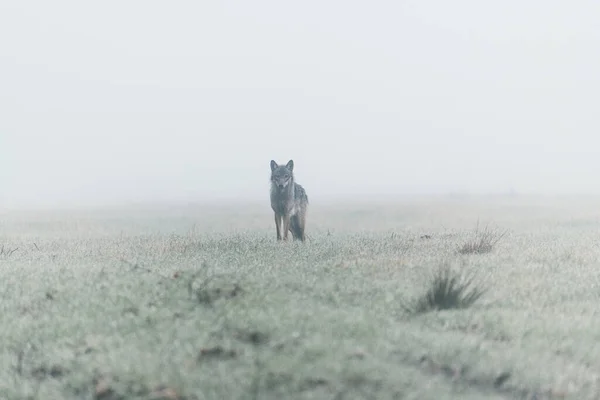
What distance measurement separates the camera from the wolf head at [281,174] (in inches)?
703

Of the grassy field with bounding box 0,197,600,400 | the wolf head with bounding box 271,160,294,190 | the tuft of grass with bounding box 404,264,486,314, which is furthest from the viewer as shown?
the wolf head with bounding box 271,160,294,190

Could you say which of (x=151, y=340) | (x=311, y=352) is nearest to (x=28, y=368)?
(x=151, y=340)

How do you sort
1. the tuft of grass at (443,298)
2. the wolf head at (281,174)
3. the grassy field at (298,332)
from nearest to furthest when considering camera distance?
1. the grassy field at (298,332)
2. the tuft of grass at (443,298)
3. the wolf head at (281,174)

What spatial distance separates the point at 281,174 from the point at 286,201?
699mm

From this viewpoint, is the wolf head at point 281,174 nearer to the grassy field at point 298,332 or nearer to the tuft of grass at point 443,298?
the grassy field at point 298,332

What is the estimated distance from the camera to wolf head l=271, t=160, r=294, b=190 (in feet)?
58.6

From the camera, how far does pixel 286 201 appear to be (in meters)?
18.2

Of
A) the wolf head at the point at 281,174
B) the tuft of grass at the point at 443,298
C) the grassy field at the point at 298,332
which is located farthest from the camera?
the wolf head at the point at 281,174

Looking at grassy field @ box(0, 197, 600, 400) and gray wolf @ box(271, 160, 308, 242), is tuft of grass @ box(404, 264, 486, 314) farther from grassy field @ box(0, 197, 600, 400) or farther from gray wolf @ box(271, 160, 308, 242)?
gray wolf @ box(271, 160, 308, 242)

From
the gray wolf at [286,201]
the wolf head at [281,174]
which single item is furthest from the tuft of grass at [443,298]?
the wolf head at [281,174]

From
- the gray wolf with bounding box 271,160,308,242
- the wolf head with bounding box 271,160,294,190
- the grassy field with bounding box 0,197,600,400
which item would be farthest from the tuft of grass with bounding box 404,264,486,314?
the wolf head with bounding box 271,160,294,190

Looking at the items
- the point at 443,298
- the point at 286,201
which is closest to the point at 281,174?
the point at 286,201

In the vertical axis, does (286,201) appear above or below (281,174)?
below

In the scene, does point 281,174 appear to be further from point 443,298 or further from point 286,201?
point 443,298
